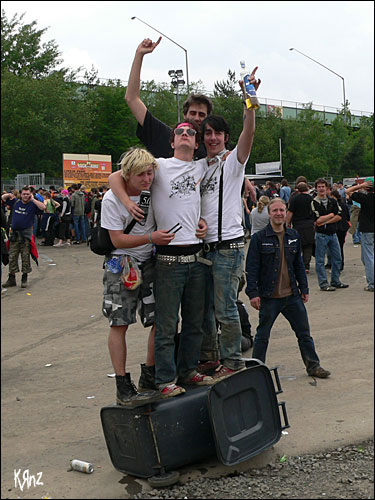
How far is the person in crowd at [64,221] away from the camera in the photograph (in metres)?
19.3

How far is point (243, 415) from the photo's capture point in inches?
160

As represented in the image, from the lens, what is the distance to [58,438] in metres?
4.60

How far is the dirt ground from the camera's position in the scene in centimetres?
388

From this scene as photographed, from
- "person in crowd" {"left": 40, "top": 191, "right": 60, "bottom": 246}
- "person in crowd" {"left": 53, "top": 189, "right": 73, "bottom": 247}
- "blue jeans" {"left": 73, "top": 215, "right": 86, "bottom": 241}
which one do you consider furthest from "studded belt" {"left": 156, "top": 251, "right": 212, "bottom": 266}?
"blue jeans" {"left": 73, "top": 215, "right": 86, "bottom": 241}

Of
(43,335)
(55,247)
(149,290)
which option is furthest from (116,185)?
(55,247)

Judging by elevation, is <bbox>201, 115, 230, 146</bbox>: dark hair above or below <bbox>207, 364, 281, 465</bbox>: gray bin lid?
above

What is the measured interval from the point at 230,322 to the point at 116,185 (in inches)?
45.6

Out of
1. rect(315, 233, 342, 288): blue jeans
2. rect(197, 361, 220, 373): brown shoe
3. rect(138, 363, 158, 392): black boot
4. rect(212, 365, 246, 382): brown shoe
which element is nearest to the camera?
rect(212, 365, 246, 382): brown shoe

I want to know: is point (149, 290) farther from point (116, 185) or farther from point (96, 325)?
point (96, 325)

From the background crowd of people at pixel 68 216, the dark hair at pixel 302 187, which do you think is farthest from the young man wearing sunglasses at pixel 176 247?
the background crowd of people at pixel 68 216

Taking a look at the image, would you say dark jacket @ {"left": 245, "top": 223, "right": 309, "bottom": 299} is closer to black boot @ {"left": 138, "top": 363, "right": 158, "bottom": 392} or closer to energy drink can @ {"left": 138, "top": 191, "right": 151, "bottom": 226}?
black boot @ {"left": 138, "top": 363, "right": 158, "bottom": 392}

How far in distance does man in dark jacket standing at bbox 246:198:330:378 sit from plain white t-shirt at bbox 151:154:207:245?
184 cm

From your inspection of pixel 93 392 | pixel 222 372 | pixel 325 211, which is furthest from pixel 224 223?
pixel 325 211

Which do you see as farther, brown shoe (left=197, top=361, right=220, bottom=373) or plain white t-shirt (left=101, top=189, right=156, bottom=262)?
brown shoe (left=197, top=361, right=220, bottom=373)
